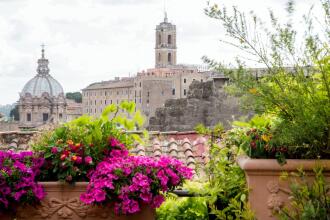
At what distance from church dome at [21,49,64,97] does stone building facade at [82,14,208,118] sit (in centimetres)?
650

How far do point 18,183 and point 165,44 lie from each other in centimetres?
13490

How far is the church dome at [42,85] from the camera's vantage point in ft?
357

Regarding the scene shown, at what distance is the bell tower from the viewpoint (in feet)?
451

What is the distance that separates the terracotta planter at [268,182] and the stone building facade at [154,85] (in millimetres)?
70210

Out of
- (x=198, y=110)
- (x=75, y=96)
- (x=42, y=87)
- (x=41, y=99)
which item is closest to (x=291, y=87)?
(x=198, y=110)

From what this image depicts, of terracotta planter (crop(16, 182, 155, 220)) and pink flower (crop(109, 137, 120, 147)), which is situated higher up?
pink flower (crop(109, 137, 120, 147))

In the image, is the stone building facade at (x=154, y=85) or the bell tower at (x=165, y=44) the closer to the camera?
the stone building facade at (x=154, y=85)

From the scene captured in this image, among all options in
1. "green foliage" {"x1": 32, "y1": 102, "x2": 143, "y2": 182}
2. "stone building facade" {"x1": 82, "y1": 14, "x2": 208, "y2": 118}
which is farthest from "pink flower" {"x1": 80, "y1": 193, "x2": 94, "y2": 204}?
"stone building facade" {"x1": 82, "y1": 14, "x2": 208, "y2": 118}

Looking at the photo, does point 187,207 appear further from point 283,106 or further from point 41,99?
point 41,99

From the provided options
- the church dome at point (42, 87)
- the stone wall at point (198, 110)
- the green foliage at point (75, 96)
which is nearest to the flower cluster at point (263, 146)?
the stone wall at point (198, 110)

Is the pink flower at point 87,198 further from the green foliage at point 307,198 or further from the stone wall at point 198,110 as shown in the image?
the stone wall at point 198,110

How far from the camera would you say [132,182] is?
4.13 meters

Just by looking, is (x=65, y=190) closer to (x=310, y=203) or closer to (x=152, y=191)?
(x=152, y=191)

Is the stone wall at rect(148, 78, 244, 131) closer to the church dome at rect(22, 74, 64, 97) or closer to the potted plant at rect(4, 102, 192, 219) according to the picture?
the potted plant at rect(4, 102, 192, 219)
